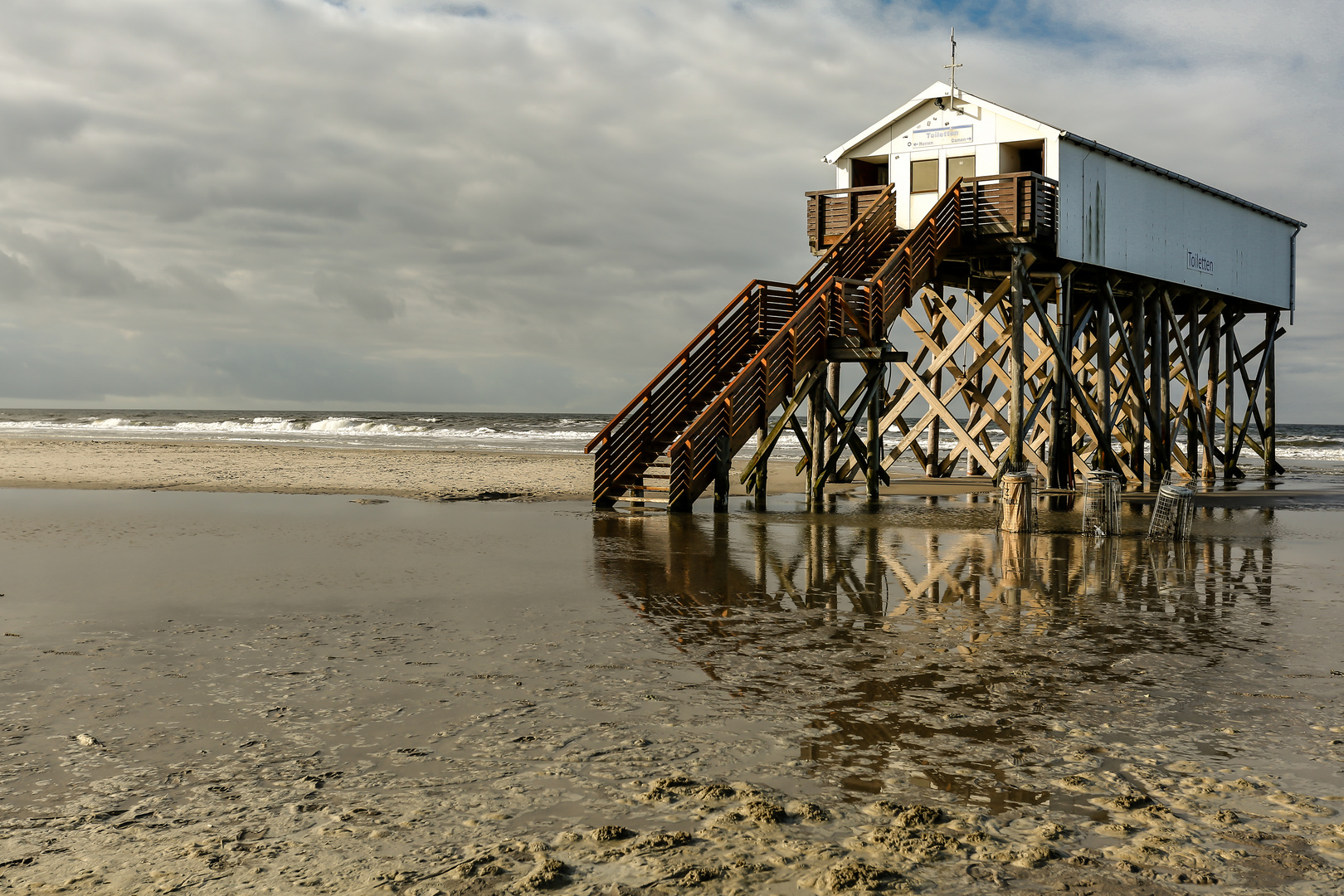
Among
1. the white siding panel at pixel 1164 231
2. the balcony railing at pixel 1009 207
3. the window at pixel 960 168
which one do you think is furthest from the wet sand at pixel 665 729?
the window at pixel 960 168

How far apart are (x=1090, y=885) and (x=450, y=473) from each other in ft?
79.1

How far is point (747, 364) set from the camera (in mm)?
16875

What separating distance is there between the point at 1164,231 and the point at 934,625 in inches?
728

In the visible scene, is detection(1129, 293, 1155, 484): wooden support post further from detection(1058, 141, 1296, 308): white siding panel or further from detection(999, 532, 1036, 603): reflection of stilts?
detection(999, 532, 1036, 603): reflection of stilts

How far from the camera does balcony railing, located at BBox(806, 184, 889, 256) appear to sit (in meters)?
20.8

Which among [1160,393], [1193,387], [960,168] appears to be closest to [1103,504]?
[960,168]

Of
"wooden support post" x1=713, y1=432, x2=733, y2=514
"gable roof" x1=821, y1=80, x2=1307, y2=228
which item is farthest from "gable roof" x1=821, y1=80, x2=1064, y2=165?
"wooden support post" x1=713, y1=432, x2=733, y2=514

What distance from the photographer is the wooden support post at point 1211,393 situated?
28.3 m

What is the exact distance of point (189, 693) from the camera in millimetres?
5742

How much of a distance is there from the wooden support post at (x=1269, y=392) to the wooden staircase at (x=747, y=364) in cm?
1577

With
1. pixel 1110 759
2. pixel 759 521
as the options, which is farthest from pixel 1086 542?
pixel 1110 759

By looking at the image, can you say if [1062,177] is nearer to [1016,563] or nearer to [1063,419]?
[1063,419]

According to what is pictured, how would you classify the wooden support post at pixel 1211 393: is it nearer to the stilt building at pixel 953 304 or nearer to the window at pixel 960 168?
the stilt building at pixel 953 304

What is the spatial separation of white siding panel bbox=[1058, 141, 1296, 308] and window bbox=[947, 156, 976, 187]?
1650 mm
